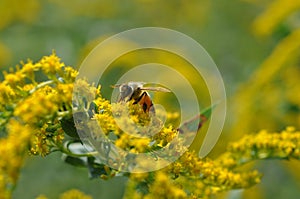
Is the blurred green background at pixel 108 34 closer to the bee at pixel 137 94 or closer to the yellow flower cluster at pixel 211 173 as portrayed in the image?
the yellow flower cluster at pixel 211 173

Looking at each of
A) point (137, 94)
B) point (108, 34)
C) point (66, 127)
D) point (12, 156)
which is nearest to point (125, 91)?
point (137, 94)

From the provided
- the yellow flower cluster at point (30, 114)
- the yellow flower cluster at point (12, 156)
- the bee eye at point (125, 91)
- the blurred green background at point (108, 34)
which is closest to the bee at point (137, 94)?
the bee eye at point (125, 91)

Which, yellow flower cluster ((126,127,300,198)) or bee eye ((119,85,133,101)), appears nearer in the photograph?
yellow flower cluster ((126,127,300,198))

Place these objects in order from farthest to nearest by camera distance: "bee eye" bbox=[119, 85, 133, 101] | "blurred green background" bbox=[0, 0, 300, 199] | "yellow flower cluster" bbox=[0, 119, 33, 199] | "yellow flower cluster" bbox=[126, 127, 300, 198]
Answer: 1. "blurred green background" bbox=[0, 0, 300, 199]
2. "bee eye" bbox=[119, 85, 133, 101]
3. "yellow flower cluster" bbox=[126, 127, 300, 198]
4. "yellow flower cluster" bbox=[0, 119, 33, 199]

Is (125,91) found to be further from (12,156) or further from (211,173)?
(12,156)

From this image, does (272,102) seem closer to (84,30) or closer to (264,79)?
(264,79)

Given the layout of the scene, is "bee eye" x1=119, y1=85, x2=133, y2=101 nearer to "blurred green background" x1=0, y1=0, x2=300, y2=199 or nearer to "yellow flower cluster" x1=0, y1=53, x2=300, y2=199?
"yellow flower cluster" x1=0, y1=53, x2=300, y2=199

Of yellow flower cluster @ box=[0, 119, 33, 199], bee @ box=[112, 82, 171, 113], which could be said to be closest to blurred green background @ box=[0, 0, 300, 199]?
bee @ box=[112, 82, 171, 113]

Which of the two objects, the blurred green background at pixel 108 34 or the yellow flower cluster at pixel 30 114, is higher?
the blurred green background at pixel 108 34
